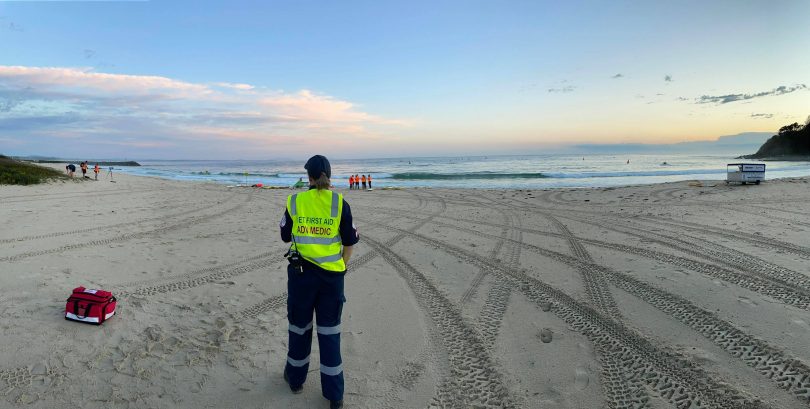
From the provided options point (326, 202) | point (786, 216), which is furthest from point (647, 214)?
point (326, 202)

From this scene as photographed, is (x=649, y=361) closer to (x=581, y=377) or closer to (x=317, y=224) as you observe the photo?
(x=581, y=377)

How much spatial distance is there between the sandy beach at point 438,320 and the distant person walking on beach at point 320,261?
52 centimetres

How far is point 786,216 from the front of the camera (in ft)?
35.3

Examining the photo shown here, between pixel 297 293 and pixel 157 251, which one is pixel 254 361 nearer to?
pixel 297 293

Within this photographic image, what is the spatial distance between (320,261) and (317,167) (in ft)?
2.29

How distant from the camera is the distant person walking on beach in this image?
2.92 meters

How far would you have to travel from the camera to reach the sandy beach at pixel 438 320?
10.6ft

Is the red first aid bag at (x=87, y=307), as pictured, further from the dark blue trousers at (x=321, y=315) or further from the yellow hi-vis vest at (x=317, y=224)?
the yellow hi-vis vest at (x=317, y=224)

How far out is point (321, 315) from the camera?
9.78 ft

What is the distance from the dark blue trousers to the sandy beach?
0.32 metres

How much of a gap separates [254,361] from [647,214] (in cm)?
1205

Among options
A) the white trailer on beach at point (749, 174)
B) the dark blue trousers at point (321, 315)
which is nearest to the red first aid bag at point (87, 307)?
the dark blue trousers at point (321, 315)

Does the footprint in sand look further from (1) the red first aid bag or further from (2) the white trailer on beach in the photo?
(2) the white trailer on beach

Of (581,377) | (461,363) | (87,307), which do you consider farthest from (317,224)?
(87,307)
